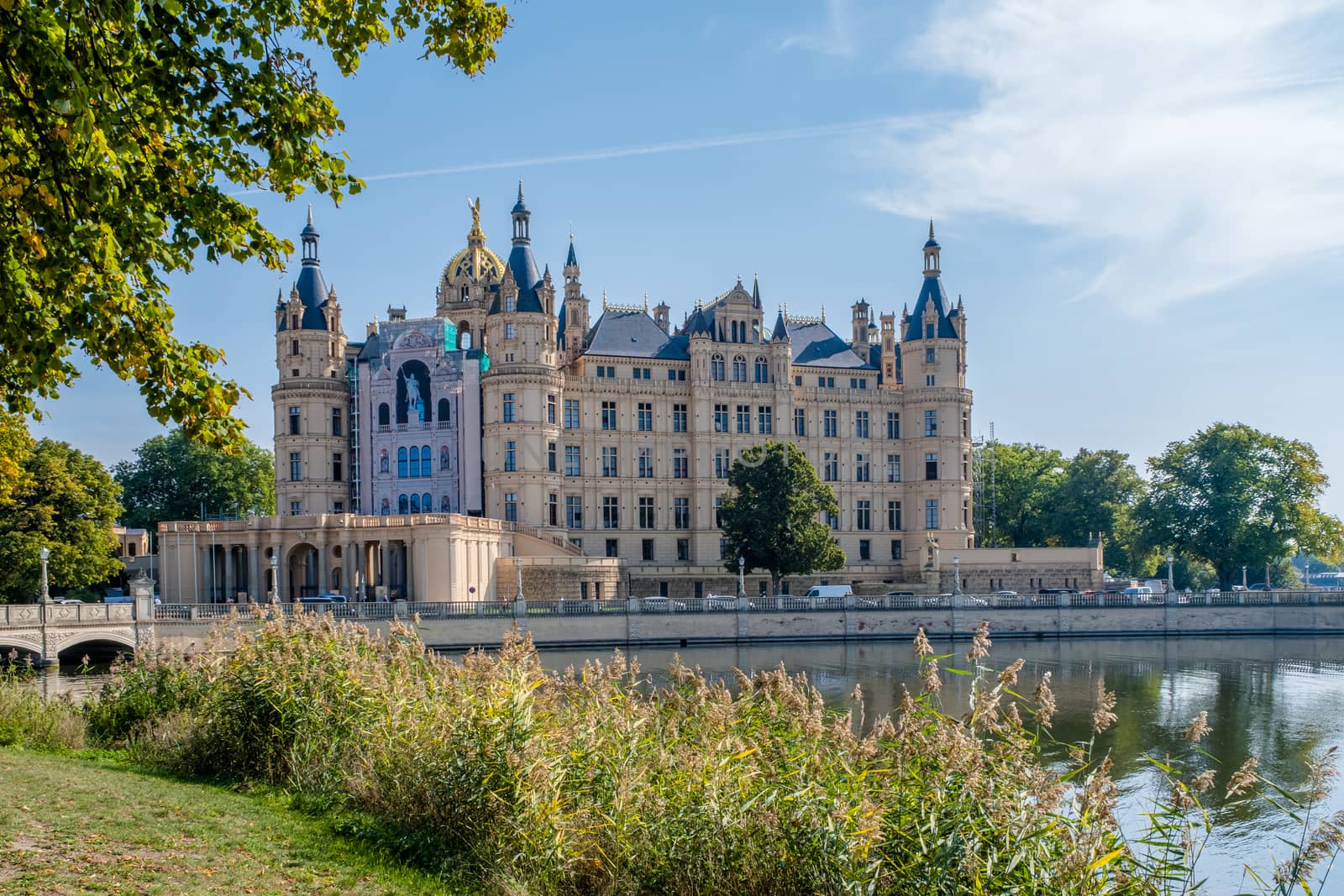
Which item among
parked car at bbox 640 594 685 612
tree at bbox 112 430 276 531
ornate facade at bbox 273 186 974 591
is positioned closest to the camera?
parked car at bbox 640 594 685 612

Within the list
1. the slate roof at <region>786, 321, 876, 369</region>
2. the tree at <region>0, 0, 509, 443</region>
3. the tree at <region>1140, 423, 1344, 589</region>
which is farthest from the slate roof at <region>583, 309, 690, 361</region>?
the tree at <region>0, 0, 509, 443</region>

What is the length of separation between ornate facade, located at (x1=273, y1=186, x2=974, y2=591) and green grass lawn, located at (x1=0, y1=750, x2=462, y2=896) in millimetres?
48508

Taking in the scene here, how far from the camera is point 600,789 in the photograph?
10.9 m

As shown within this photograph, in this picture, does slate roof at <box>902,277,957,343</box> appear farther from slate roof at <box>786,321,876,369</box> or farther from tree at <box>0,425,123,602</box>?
tree at <box>0,425,123,602</box>

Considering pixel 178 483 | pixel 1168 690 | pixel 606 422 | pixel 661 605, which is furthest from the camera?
pixel 178 483

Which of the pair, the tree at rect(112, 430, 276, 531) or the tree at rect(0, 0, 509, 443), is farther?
the tree at rect(112, 430, 276, 531)

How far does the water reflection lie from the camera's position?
20125mm

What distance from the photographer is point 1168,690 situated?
35594 mm

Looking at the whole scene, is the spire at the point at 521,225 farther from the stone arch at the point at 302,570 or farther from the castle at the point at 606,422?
the stone arch at the point at 302,570

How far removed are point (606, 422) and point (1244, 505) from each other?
37.2 m

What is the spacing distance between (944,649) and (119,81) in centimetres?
4431

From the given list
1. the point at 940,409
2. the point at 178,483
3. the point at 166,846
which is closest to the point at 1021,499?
the point at 940,409

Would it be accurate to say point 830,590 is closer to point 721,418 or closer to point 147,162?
point 721,418

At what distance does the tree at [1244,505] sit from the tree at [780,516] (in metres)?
23.4
